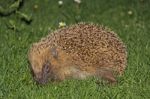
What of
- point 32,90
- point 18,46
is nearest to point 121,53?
point 32,90

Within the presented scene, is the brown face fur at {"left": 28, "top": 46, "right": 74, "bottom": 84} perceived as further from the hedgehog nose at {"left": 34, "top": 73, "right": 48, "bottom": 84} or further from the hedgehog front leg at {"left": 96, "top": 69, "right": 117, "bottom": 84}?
the hedgehog front leg at {"left": 96, "top": 69, "right": 117, "bottom": 84}

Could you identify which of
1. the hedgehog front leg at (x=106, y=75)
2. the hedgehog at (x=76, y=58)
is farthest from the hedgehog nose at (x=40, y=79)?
the hedgehog front leg at (x=106, y=75)

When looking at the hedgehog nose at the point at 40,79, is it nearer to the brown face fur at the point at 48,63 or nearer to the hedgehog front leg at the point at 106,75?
the brown face fur at the point at 48,63

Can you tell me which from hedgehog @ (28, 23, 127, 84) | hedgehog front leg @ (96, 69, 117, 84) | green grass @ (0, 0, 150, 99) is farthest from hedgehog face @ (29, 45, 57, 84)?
hedgehog front leg @ (96, 69, 117, 84)

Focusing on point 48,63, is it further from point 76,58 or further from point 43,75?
point 76,58

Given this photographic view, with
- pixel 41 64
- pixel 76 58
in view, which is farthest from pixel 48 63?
pixel 76 58

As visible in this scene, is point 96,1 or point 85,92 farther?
point 96,1

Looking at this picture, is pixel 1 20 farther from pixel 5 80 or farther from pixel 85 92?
pixel 85 92
